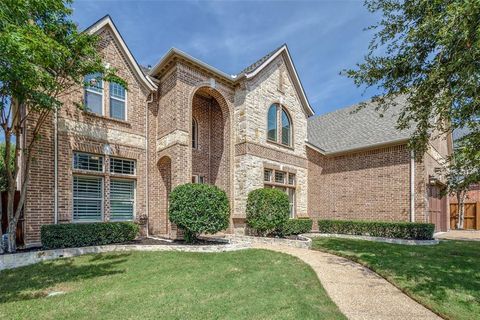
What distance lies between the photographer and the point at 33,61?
6.20 meters

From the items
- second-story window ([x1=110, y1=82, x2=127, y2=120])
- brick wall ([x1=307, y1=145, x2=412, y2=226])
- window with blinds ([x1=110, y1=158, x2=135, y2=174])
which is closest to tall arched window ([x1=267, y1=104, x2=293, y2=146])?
brick wall ([x1=307, y1=145, x2=412, y2=226])

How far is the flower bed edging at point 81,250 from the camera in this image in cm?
744

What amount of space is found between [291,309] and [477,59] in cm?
692

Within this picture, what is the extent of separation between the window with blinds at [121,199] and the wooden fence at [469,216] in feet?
78.5

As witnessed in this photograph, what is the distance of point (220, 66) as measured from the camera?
Answer: 13.2m

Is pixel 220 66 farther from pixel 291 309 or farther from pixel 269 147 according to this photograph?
pixel 291 309

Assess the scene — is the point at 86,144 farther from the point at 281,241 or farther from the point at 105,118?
the point at 281,241

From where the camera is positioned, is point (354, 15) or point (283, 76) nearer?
point (354, 15)

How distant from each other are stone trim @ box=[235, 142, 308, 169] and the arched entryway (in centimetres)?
69

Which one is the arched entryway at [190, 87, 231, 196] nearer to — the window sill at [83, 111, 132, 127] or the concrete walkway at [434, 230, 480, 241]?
the window sill at [83, 111, 132, 127]

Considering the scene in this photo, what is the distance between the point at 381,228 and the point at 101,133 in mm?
12915

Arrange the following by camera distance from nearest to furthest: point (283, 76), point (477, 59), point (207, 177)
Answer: point (477, 59)
point (207, 177)
point (283, 76)

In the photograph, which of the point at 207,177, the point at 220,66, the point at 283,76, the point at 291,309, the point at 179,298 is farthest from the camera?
the point at 283,76

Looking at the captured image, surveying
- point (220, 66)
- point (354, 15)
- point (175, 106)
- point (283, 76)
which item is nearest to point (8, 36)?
point (175, 106)
